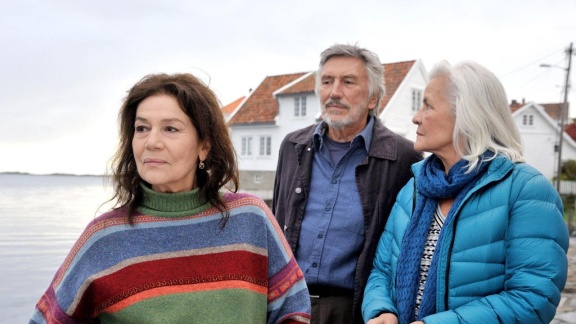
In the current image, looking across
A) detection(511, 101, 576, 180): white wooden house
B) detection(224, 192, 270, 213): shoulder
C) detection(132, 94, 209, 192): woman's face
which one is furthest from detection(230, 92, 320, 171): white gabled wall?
detection(132, 94, 209, 192): woman's face

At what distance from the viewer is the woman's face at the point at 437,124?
103 inches

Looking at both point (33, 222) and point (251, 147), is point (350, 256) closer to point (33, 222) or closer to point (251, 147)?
point (33, 222)

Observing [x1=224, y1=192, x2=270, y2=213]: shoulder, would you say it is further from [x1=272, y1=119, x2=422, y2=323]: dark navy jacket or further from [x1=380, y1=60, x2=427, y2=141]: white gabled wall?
[x1=380, y1=60, x2=427, y2=141]: white gabled wall

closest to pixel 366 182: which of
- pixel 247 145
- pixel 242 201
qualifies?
pixel 242 201

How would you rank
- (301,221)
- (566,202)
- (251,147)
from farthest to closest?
(251,147), (566,202), (301,221)

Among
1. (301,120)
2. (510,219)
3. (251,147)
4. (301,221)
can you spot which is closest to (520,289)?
(510,219)

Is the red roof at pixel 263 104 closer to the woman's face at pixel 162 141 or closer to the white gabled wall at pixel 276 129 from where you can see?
the white gabled wall at pixel 276 129

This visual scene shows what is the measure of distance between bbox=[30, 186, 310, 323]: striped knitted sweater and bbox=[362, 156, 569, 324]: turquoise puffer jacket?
0.68m

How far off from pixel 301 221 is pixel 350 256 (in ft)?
1.14

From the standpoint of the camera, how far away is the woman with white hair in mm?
2279

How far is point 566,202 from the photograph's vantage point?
32156 millimetres

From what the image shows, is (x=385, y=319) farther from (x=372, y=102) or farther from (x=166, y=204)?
(x=372, y=102)

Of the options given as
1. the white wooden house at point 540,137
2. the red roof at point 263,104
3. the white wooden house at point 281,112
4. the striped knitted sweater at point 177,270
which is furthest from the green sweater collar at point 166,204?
the white wooden house at point 540,137

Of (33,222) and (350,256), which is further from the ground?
(350,256)
